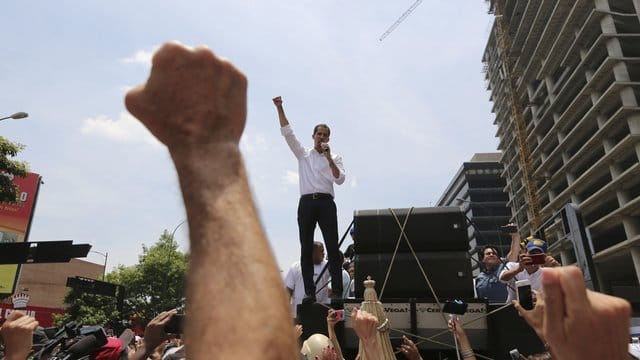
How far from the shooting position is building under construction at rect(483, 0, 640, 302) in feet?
126

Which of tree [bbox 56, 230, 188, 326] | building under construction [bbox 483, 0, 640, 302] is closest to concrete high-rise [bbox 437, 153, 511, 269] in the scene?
building under construction [bbox 483, 0, 640, 302]

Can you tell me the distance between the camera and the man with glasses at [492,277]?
5160 mm

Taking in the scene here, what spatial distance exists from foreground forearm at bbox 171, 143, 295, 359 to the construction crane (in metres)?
60.0

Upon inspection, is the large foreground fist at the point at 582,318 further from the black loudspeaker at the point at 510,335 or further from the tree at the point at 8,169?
the tree at the point at 8,169

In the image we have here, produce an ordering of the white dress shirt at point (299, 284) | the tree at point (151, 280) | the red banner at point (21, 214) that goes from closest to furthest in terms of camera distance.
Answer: the white dress shirt at point (299, 284) → the red banner at point (21, 214) → the tree at point (151, 280)

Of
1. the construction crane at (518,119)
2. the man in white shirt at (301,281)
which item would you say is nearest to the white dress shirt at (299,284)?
the man in white shirt at (301,281)

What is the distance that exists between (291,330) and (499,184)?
99665mm

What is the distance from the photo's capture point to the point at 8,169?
688 inches

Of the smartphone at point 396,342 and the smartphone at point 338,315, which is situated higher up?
the smartphone at point 338,315

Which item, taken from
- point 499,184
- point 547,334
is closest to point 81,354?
point 547,334

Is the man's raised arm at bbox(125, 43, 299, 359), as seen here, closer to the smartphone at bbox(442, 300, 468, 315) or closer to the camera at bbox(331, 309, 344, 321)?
the smartphone at bbox(442, 300, 468, 315)

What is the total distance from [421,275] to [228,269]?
3.92m

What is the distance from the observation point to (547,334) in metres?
0.91

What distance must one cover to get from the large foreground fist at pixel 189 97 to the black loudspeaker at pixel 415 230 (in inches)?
152
